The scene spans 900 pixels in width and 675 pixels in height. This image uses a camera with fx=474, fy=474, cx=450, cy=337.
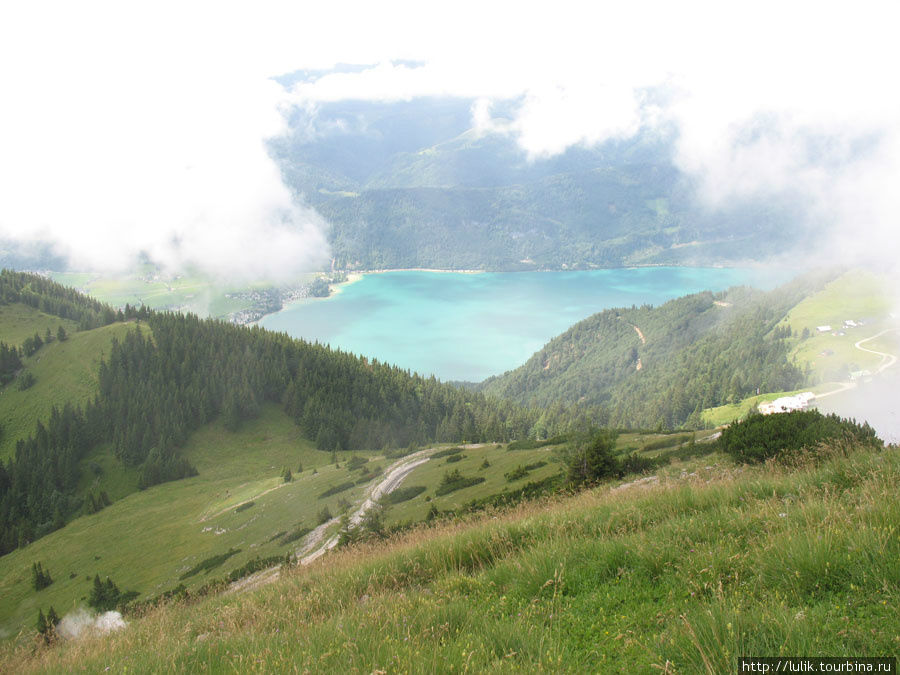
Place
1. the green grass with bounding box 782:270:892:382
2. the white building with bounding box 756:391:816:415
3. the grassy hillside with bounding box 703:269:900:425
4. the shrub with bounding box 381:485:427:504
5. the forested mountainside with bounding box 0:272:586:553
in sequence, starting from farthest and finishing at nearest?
the green grass with bounding box 782:270:892:382, the grassy hillside with bounding box 703:269:900:425, the white building with bounding box 756:391:816:415, the forested mountainside with bounding box 0:272:586:553, the shrub with bounding box 381:485:427:504

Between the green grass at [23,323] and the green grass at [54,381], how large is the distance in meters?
13.7

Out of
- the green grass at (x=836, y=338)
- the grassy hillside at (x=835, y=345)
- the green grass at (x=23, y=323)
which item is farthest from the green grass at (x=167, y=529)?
the green grass at (x=836, y=338)

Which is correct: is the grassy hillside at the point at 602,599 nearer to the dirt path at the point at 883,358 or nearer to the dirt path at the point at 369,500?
the dirt path at the point at 369,500

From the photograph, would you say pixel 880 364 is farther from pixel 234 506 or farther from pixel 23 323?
pixel 23 323

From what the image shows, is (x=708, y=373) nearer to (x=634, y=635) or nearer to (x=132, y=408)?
(x=132, y=408)

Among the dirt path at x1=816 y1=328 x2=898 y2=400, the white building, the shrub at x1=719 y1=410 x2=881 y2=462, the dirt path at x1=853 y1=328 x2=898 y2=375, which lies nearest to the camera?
the shrub at x1=719 y1=410 x2=881 y2=462

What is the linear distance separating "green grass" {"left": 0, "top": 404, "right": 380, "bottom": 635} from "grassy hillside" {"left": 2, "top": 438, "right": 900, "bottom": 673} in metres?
31.9

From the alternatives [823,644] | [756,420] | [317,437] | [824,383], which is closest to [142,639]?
[823,644]

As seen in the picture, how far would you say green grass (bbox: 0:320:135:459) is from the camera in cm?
9088

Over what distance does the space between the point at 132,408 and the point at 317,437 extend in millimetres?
37103

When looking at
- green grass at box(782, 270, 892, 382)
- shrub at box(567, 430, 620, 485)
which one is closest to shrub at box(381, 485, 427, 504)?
shrub at box(567, 430, 620, 485)

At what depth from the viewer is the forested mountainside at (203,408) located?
79.5 meters

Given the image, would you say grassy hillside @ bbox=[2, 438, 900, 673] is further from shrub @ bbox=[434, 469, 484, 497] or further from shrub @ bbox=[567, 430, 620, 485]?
shrub @ bbox=[434, 469, 484, 497]

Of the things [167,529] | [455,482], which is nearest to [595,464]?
[455,482]
